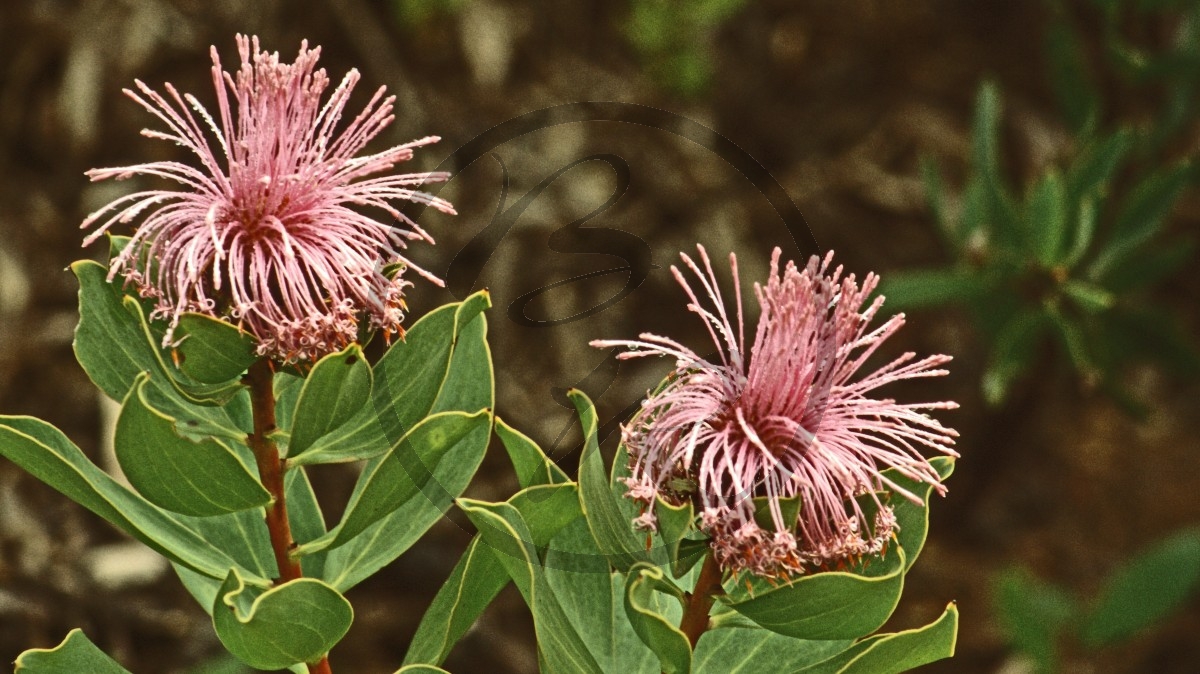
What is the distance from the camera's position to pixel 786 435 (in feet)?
5.40

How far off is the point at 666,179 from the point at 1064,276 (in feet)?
6.50

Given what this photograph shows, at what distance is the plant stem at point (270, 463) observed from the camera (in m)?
1.71

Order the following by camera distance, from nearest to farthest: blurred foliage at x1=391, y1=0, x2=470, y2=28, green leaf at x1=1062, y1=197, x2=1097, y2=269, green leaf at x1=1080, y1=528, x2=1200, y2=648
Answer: green leaf at x1=1062, y1=197, x2=1097, y2=269
green leaf at x1=1080, y1=528, x2=1200, y2=648
blurred foliage at x1=391, y1=0, x2=470, y2=28

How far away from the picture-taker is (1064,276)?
3518mm

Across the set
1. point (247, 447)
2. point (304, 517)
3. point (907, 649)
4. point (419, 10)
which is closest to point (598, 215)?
point (419, 10)

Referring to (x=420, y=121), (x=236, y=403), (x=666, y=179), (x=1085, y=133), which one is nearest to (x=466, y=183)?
(x=420, y=121)

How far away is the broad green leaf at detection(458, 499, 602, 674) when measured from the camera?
152cm

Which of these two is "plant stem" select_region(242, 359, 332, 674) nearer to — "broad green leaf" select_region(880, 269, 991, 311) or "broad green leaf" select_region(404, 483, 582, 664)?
"broad green leaf" select_region(404, 483, 582, 664)

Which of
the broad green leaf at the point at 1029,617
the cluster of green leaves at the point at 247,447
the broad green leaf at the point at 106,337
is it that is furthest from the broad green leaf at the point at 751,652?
the broad green leaf at the point at 1029,617

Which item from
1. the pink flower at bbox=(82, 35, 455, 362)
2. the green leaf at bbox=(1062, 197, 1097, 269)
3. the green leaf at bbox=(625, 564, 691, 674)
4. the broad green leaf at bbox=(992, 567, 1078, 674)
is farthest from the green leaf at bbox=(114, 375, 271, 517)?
the broad green leaf at bbox=(992, 567, 1078, 674)

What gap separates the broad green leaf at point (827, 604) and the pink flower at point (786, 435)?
33mm

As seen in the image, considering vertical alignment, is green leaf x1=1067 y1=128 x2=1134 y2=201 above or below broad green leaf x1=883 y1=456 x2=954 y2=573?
above

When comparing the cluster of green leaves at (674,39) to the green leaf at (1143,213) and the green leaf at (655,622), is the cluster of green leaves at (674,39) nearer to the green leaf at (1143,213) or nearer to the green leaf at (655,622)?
the green leaf at (1143,213)

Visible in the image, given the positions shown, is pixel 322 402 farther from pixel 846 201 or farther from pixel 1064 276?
pixel 846 201
